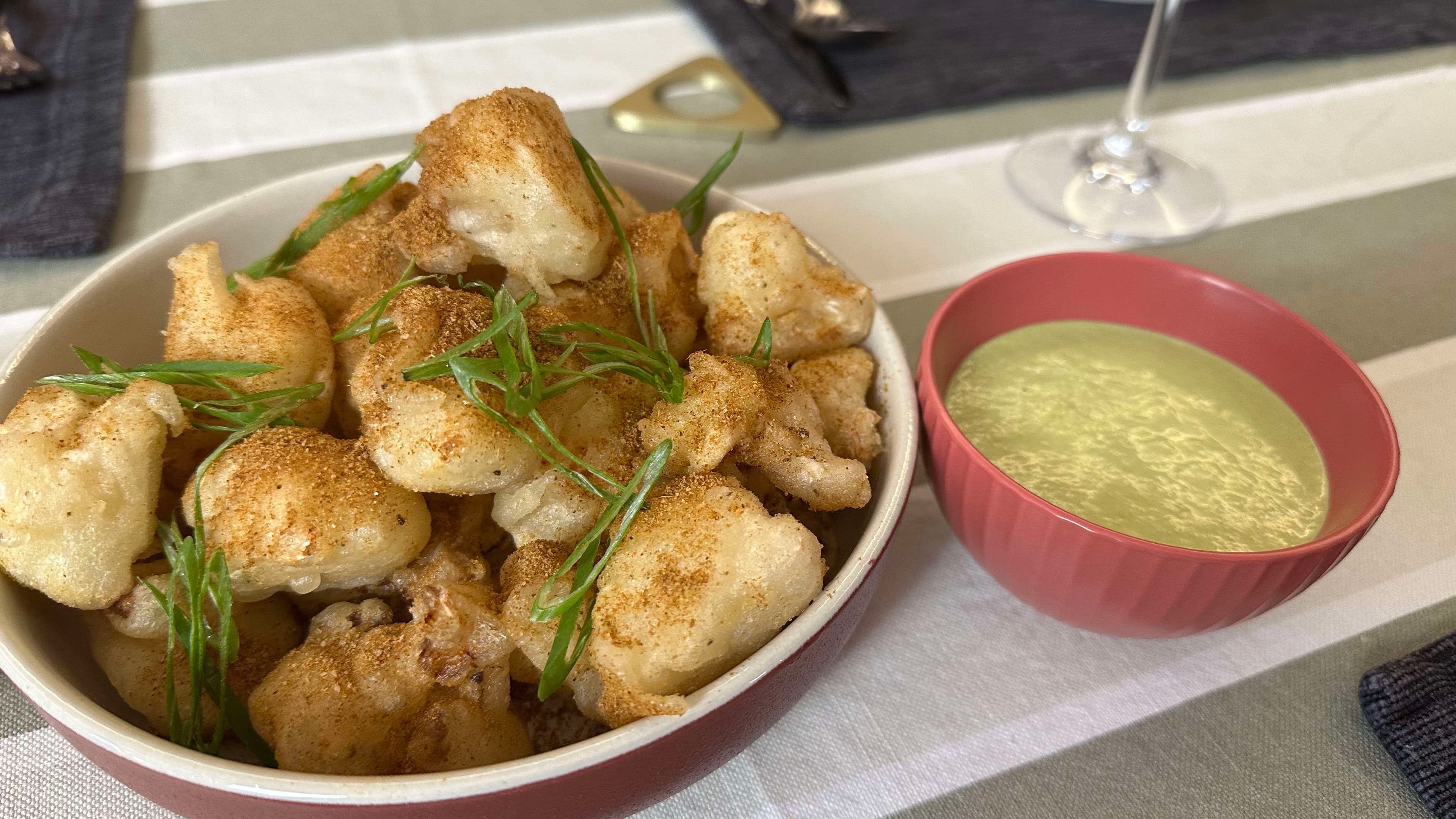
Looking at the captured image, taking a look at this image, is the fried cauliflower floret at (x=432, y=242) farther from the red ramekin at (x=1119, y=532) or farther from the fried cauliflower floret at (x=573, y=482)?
the red ramekin at (x=1119, y=532)

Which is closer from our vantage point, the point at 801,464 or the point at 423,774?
the point at 423,774

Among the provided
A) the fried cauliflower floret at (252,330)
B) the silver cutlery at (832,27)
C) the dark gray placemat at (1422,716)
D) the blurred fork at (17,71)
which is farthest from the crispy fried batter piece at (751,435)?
the blurred fork at (17,71)

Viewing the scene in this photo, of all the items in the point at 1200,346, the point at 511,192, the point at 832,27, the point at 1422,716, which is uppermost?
the point at 511,192

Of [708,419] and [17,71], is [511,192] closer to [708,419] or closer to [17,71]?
[708,419]

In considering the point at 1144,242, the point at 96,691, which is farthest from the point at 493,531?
the point at 1144,242

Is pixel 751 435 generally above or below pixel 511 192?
below

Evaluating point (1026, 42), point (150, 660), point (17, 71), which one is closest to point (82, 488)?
point (150, 660)

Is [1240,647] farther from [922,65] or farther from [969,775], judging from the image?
[922,65]
